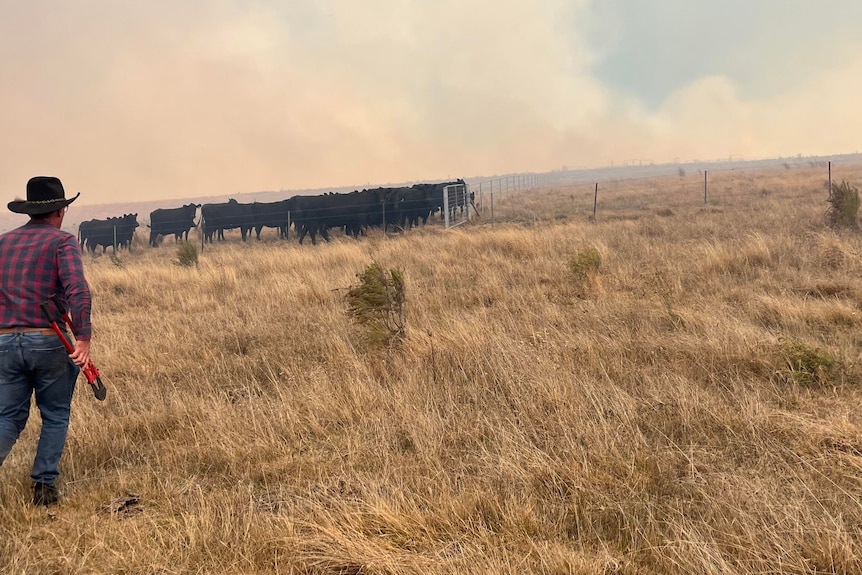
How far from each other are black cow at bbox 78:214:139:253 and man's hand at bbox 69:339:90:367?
2206cm

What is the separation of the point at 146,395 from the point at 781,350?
17.1 ft

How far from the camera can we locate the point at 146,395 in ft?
14.3

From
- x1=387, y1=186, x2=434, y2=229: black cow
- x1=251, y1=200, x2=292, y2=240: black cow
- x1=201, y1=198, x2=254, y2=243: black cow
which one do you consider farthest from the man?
x1=201, y1=198, x2=254, y2=243: black cow

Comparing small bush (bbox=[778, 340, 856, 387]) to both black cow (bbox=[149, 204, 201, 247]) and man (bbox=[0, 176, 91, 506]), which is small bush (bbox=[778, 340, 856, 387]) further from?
black cow (bbox=[149, 204, 201, 247])

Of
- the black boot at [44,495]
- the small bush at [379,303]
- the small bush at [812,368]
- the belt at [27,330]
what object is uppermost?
the belt at [27,330]

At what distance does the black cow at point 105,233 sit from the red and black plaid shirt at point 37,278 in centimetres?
2183

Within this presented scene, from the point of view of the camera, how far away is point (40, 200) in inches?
115

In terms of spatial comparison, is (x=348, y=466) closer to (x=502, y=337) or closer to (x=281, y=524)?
(x=281, y=524)

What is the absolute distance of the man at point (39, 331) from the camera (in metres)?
2.77

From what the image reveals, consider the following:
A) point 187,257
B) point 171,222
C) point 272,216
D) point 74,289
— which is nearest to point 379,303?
point 74,289

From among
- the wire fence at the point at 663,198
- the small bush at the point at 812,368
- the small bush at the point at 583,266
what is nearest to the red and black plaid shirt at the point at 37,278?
the small bush at the point at 812,368

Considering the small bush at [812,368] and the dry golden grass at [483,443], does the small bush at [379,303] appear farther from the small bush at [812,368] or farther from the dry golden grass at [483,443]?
the small bush at [812,368]

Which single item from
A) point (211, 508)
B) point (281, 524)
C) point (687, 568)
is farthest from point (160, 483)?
point (687, 568)

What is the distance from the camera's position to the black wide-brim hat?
2.87 meters
